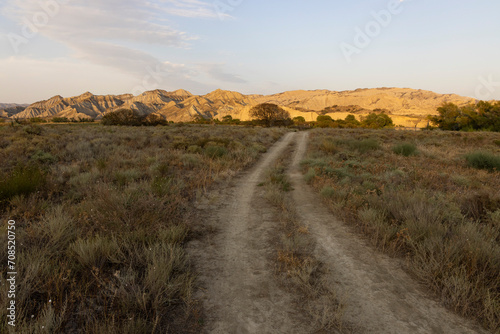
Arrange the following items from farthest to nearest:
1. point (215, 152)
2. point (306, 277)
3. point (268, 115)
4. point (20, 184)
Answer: point (268, 115), point (215, 152), point (20, 184), point (306, 277)

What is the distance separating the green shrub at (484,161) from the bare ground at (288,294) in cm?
1109

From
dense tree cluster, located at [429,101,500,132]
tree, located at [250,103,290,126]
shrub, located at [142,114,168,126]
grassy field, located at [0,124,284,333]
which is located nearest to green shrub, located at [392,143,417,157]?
grassy field, located at [0,124,284,333]

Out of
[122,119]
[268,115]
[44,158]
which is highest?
[268,115]

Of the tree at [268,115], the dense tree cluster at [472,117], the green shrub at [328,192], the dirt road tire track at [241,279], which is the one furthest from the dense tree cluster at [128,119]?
the dense tree cluster at [472,117]

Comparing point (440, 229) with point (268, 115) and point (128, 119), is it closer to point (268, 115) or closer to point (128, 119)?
point (128, 119)

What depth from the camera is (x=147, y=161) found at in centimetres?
1085

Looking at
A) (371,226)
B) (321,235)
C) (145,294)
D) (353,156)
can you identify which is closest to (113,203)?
(145,294)

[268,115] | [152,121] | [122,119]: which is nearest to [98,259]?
[152,121]

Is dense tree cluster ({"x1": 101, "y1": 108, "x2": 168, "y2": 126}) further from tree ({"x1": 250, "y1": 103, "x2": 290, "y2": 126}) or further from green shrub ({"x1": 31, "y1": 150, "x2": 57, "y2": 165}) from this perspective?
green shrub ({"x1": 31, "y1": 150, "x2": 57, "y2": 165})

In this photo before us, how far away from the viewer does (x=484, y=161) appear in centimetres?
1148

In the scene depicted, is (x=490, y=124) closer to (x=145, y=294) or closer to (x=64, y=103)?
(x=145, y=294)

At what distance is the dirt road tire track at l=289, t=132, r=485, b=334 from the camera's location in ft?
8.94

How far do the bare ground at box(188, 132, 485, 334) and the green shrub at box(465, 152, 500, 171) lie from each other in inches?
437

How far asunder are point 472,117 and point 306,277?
200 ft
